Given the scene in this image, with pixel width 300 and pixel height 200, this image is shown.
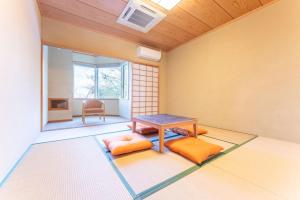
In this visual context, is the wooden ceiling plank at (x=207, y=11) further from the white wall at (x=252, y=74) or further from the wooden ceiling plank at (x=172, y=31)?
the wooden ceiling plank at (x=172, y=31)

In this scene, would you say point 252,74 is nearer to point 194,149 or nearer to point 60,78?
point 194,149

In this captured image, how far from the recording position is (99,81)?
5355 mm

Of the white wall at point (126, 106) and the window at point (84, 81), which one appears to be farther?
the window at point (84, 81)

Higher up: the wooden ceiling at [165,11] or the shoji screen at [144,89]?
the wooden ceiling at [165,11]

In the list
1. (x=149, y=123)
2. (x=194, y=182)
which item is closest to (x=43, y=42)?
(x=149, y=123)

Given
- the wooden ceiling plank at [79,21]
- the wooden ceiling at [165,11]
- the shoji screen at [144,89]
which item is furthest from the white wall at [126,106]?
the wooden ceiling at [165,11]

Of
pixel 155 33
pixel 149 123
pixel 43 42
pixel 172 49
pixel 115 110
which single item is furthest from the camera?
pixel 115 110

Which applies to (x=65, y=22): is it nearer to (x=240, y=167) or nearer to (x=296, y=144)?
(x=240, y=167)

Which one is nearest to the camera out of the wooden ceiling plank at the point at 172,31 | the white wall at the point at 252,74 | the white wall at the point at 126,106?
the white wall at the point at 252,74

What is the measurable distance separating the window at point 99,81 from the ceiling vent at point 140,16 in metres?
2.29

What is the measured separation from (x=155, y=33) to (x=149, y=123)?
2.47 metres

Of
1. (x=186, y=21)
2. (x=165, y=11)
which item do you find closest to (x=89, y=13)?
(x=165, y=11)

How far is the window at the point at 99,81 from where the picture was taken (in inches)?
200

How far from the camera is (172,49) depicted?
4.38 m
